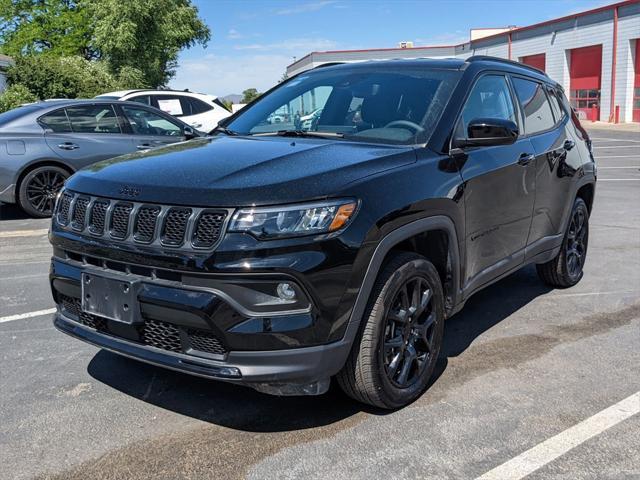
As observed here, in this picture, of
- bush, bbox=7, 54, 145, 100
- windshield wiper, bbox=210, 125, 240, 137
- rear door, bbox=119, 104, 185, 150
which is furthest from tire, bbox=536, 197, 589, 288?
bush, bbox=7, 54, 145, 100

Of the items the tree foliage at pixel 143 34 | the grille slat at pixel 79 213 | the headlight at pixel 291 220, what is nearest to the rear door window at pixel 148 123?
the grille slat at pixel 79 213

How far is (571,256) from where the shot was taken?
5.65 meters

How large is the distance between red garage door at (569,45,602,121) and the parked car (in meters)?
38.2

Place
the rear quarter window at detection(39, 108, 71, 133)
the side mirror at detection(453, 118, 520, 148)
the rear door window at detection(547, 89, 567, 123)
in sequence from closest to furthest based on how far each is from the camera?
the side mirror at detection(453, 118, 520, 148), the rear door window at detection(547, 89, 567, 123), the rear quarter window at detection(39, 108, 71, 133)

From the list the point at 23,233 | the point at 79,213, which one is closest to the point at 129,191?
the point at 79,213

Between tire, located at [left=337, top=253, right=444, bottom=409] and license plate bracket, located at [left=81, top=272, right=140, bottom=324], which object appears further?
tire, located at [left=337, top=253, right=444, bottom=409]

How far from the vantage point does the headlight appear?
277cm

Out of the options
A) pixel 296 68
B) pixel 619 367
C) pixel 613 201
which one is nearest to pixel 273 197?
pixel 619 367

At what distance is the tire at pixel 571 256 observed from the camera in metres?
5.50

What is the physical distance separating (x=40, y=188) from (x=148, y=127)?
66.9 inches


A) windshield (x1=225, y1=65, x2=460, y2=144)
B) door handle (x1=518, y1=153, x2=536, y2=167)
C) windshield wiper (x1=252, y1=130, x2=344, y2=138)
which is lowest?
door handle (x1=518, y1=153, x2=536, y2=167)

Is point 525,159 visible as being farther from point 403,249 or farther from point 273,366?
point 273,366

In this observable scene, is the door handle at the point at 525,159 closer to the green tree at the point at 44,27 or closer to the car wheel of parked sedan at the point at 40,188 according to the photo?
the car wheel of parked sedan at the point at 40,188

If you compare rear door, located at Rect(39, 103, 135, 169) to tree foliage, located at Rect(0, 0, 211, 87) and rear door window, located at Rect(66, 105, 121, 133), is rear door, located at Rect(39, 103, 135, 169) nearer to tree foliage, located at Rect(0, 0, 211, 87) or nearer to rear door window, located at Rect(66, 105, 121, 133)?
rear door window, located at Rect(66, 105, 121, 133)
